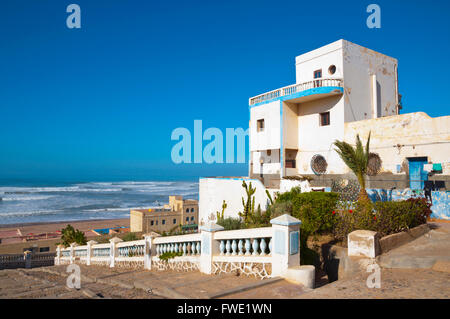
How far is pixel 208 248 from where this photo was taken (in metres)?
6.09

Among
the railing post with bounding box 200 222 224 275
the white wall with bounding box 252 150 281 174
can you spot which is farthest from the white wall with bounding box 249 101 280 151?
the railing post with bounding box 200 222 224 275

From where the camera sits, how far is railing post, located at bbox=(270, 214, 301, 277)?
4.79 m

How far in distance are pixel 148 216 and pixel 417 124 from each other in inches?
1155

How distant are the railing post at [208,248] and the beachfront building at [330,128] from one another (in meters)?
9.09

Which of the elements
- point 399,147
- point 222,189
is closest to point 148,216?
point 222,189

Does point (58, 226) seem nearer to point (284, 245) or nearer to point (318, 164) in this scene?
point (318, 164)

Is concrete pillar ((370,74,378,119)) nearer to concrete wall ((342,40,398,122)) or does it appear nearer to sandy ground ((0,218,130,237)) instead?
concrete wall ((342,40,398,122))

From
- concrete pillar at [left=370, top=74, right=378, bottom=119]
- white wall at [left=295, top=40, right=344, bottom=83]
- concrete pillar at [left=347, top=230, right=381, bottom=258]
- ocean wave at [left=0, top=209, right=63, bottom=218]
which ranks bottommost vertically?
ocean wave at [left=0, top=209, right=63, bottom=218]

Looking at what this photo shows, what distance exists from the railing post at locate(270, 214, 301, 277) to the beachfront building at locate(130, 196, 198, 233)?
1010 inches

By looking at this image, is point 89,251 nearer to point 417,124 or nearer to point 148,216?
point 417,124

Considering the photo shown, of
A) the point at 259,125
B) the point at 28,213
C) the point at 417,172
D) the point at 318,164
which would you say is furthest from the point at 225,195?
the point at 28,213

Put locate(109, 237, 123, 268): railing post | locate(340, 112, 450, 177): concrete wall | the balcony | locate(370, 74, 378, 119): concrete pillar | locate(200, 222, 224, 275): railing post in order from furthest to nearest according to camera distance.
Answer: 1. locate(370, 74, 378, 119): concrete pillar
2. the balcony
3. locate(340, 112, 450, 177): concrete wall
4. locate(109, 237, 123, 268): railing post
5. locate(200, 222, 224, 275): railing post
